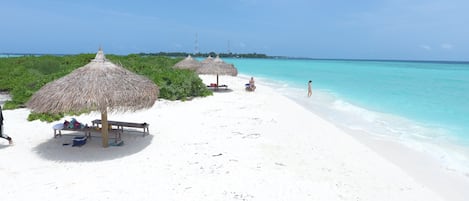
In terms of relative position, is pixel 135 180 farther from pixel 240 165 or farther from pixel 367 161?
pixel 367 161

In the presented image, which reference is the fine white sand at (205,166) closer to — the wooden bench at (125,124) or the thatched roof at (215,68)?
the wooden bench at (125,124)

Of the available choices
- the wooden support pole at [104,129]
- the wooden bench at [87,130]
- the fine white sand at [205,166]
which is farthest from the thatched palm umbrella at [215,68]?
the wooden support pole at [104,129]

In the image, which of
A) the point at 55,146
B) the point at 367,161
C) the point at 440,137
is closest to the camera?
the point at 367,161

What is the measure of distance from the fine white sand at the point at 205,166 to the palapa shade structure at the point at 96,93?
949mm

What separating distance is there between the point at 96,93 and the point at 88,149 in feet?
4.48

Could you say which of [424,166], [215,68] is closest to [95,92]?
[424,166]

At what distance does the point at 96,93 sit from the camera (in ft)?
18.9

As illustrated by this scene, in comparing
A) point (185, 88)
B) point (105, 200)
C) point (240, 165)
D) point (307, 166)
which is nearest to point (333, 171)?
point (307, 166)

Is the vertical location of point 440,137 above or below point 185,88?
below

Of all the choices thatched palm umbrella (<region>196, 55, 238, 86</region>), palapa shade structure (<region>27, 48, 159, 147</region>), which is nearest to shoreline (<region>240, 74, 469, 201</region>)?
palapa shade structure (<region>27, 48, 159, 147</region>)

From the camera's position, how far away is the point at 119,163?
18.7 ft

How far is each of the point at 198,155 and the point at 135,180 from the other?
144 centimetres

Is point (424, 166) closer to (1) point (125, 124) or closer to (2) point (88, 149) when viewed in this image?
(1) point (125, 124)

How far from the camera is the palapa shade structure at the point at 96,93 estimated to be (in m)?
5.70
